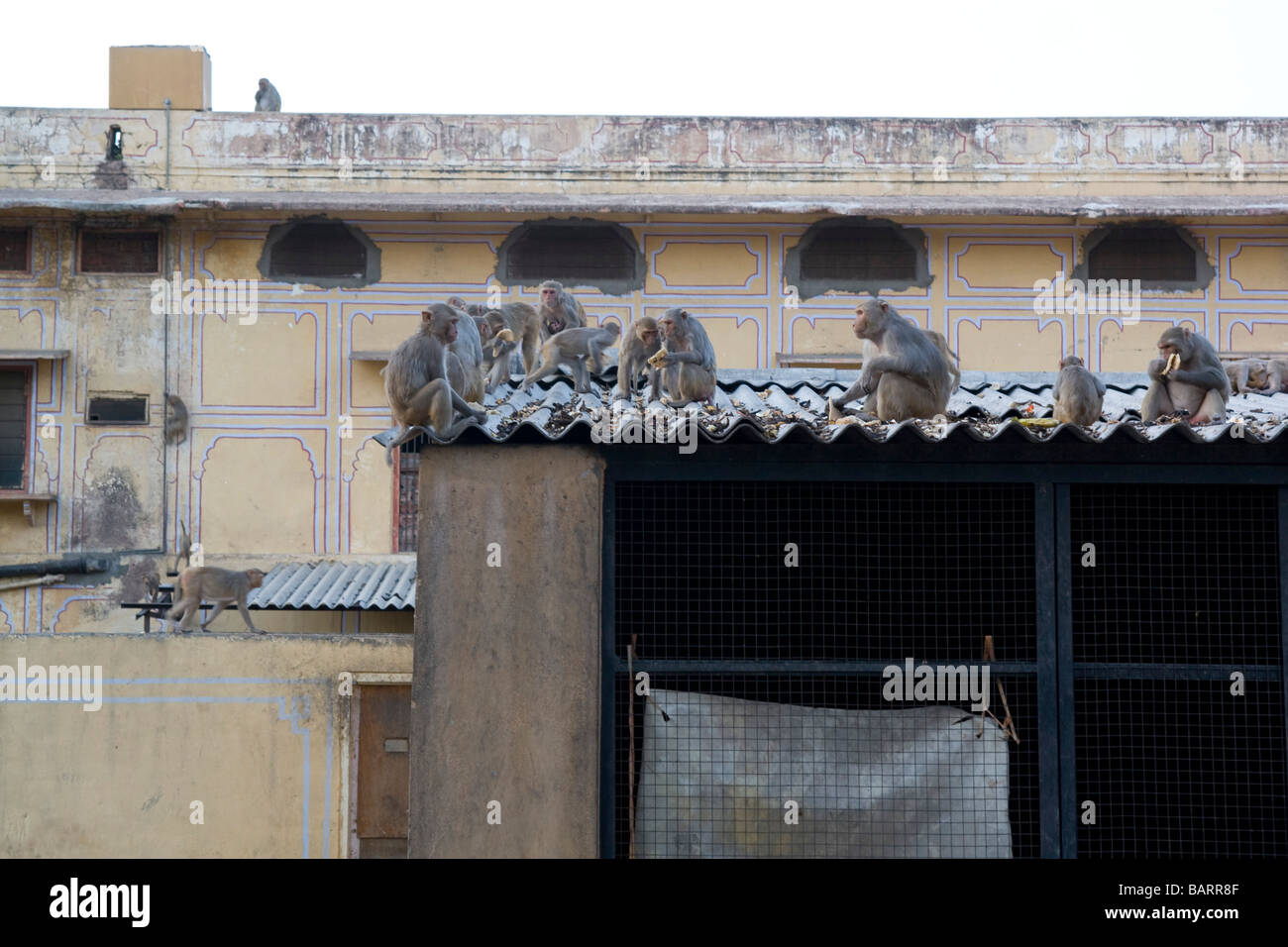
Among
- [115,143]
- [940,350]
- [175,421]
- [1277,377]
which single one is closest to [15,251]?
[115,143]

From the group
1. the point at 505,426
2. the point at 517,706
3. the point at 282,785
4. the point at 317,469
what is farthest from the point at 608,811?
the point at 317,469

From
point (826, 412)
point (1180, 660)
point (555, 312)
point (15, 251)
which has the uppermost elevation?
point (15, 251)

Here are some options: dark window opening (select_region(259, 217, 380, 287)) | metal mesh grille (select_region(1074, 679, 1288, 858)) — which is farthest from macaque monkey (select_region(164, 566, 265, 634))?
metal mesh grille (select_region(1074, 679, 1288, 858))

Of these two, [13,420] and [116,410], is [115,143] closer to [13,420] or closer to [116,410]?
[116,410]

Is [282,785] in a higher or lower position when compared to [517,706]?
lower

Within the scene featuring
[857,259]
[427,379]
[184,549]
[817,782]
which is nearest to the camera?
[817,782]

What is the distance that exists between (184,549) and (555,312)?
7124 mm

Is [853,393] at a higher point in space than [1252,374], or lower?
lower

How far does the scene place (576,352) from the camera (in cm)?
1196

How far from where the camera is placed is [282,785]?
40.9 feet

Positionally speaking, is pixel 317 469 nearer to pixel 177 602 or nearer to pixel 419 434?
pixel 177 602

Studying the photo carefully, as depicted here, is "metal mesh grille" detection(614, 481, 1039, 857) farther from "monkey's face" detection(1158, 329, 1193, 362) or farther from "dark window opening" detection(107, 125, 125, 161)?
"dark window opening" detection(107, 125, 125, 161)

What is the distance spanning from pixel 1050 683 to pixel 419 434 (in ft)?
10.9

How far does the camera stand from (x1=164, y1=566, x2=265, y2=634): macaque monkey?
53.1 ft
